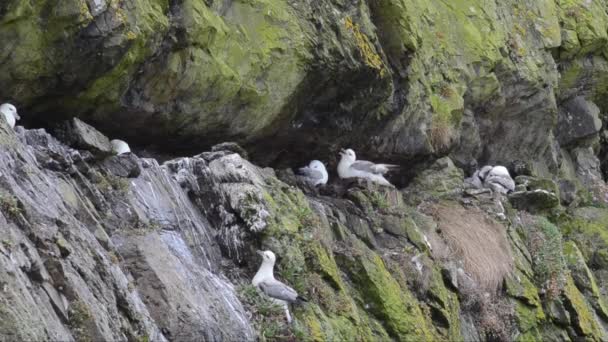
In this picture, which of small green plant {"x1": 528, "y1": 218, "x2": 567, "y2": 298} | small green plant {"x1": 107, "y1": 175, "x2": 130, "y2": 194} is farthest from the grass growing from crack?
small green plant {"x1": 528, "y1": 218, "x2": 567, "y2": 298}

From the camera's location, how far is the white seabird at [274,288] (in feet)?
34.1

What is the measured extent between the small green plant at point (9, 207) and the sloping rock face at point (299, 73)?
272cm

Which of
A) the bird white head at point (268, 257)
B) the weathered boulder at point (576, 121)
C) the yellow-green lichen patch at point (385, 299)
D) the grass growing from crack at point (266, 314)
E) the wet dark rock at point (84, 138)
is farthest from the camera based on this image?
the weathered boulder at point (576, 121)

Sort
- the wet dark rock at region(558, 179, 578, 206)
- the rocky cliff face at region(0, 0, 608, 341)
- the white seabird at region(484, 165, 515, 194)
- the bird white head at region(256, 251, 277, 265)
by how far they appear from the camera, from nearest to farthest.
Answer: the rocky cliff face at region(0, 0, 608, 341), the bird white head at region(256, 251, 277, 265), the white seabird at region(484, 165, 515, 194), the wet dark rock at region(558, 179, 578, 206)

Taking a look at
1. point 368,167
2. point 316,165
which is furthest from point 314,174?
point 368,167

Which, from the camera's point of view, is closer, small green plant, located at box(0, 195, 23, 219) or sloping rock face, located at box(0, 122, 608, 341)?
small green plant, located at box(0, 195, 23, 219)

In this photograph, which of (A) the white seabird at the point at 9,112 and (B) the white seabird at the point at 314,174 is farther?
(B) the white seabird at the point at 314,174

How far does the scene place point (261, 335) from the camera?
9.95 m

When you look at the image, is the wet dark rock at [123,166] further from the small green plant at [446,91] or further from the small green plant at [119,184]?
the small green plant at [446,91]

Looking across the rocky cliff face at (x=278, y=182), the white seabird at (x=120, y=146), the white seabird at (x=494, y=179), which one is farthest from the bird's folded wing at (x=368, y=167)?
the white seabird at (x=120, y=146)

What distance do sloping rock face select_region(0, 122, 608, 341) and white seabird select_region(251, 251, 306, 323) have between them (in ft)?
0.43

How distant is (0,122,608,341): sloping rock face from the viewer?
8320 mm

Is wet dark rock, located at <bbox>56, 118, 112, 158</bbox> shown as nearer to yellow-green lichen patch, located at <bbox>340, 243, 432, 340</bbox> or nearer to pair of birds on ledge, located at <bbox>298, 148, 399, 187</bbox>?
yellow-green lichen patch, located at <bbox>340, 243, 432, 340</bbox>

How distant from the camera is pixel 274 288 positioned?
34.2 feet
